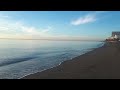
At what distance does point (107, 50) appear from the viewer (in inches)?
222

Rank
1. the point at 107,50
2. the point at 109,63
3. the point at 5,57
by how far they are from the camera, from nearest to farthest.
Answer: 1. the point at 109,63
2. the point at 107,50
3. the point at 5,57
